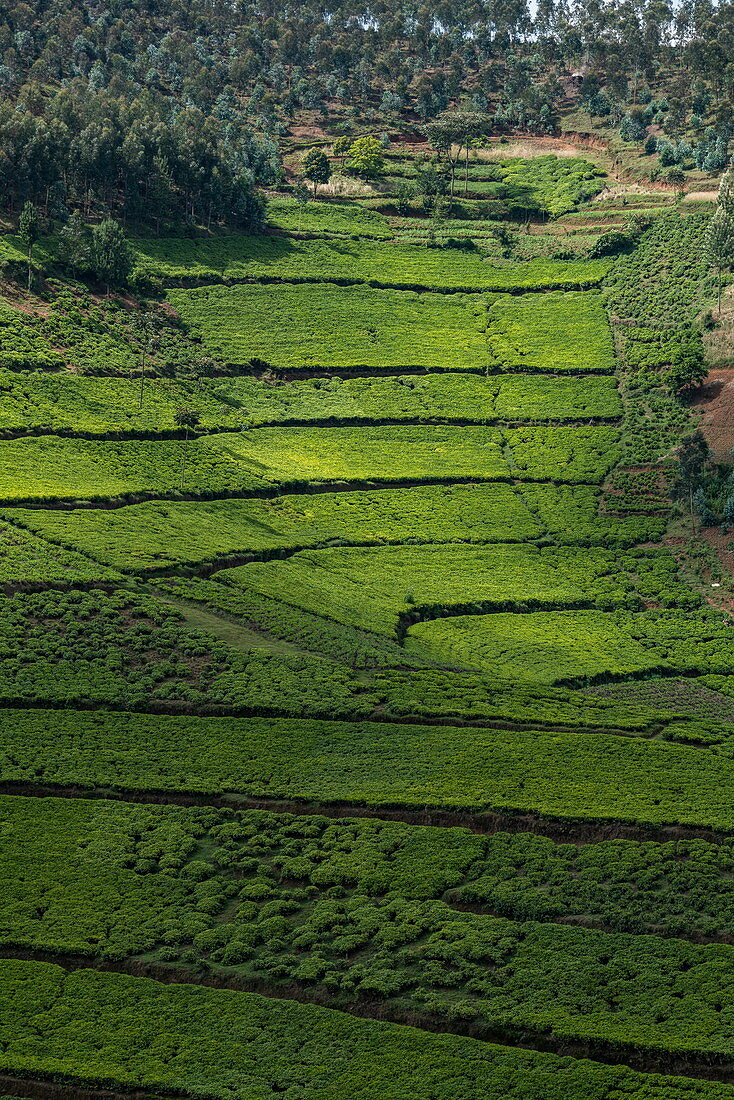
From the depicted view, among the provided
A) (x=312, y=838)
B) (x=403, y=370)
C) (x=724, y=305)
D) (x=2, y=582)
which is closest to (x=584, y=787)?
(x=312, y=838)

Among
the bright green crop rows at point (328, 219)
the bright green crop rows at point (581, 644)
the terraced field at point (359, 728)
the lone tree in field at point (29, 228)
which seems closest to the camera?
the terraced field at point (359, 728)

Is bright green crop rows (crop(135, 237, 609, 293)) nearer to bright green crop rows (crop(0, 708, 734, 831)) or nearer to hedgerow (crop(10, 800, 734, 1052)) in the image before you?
bright green crop rows (crop(0, 708, 734, 831))

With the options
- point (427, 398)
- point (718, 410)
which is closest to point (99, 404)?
point (427, 398)

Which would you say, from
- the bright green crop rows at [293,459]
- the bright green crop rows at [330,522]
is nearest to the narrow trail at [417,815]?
the bright green crop rows at [330,522]

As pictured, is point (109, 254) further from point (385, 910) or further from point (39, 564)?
point (385, 910)

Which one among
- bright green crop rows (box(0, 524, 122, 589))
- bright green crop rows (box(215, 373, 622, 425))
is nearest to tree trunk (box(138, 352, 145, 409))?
bright green crop rows (box(215, 373, 622, 425))

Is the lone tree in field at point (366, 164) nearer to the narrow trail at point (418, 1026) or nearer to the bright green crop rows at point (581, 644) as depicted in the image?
the bright green crop rows at point (581, 644)
